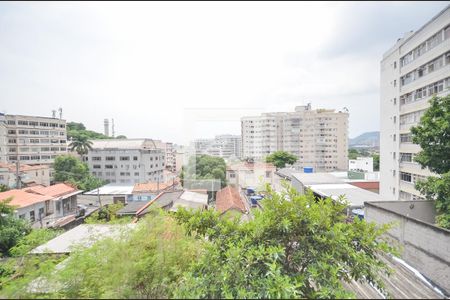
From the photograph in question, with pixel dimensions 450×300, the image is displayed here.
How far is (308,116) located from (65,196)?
29573 mm

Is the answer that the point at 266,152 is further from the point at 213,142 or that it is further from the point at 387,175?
the point at 387,175

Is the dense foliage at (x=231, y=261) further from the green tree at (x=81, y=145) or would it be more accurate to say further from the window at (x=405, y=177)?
the green tree at (x=81, y=145)

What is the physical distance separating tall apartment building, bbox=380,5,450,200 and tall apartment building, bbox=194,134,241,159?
1212 cm

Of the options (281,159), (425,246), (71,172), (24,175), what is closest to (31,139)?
(71,172)

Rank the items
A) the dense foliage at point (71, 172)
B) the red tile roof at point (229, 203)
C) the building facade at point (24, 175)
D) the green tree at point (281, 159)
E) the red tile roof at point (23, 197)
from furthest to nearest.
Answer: the green tree at point (281, 159), the dense foliage at point (71, 172), the building facade at point (24, 175), the red tile roof at point (229, 203), the red tile roof at point (23, 197)

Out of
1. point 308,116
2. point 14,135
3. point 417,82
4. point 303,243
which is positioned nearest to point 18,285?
point 303,243

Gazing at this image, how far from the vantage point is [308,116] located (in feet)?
105

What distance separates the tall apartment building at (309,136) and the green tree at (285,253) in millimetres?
28247

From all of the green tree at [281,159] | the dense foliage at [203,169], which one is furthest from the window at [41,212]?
the green tree at [281,159]

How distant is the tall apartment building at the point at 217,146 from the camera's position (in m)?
17.9

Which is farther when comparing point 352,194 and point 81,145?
point 81,145

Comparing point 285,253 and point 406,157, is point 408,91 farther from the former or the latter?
point 285,253

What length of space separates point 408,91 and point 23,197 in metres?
20.2

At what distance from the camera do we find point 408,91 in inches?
447
